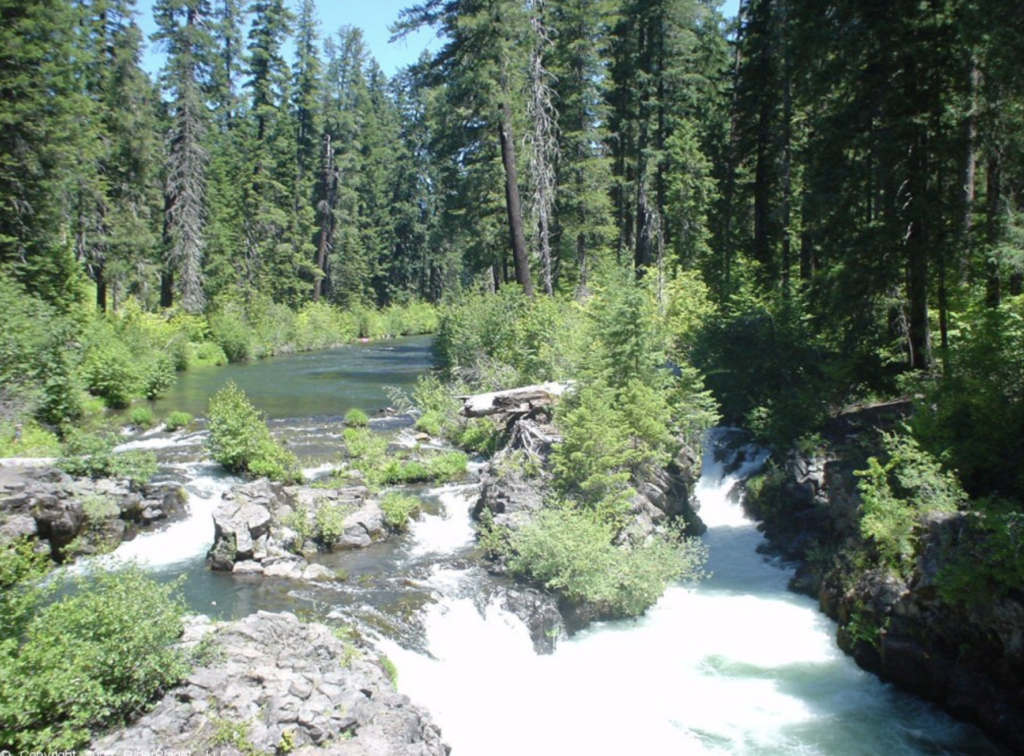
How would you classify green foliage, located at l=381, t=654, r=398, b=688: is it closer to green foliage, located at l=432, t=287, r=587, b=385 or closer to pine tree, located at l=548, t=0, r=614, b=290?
green foliage, located at l=432, t=287, r=587, b=385

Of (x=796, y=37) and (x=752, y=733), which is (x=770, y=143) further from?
(x=752, y=733)

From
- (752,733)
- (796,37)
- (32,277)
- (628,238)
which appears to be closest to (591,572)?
(752,733)

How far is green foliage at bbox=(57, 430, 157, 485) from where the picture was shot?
538 inches

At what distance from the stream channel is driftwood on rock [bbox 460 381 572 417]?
2.62m

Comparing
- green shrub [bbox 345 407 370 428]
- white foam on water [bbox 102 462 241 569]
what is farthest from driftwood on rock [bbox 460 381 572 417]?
white foam on water [bbox 102 462 241 569]

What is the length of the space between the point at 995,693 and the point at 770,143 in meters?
20.0

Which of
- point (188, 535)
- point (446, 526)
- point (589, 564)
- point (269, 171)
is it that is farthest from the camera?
point (269, 171)

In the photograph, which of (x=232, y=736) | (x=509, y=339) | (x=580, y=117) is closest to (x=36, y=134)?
(x=509, y=339)

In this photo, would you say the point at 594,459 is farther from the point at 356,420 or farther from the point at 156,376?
the point at 156,376

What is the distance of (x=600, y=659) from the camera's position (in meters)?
10.4

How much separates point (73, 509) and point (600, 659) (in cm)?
897

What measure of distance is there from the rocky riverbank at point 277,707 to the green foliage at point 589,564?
360 centimetres

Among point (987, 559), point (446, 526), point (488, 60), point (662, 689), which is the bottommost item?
point (662, 689)

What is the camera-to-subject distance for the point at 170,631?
716 centimetres
